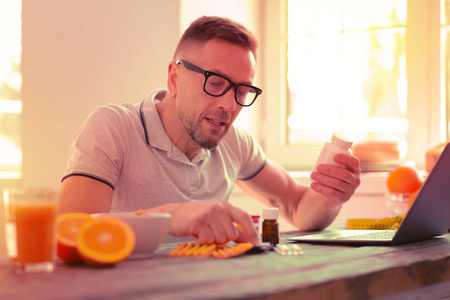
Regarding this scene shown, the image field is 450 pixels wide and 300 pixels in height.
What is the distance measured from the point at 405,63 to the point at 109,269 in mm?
2302

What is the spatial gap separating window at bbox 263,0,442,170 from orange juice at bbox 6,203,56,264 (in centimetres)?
227

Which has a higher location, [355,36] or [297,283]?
[355,36]

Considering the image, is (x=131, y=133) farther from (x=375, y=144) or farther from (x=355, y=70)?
(x=355, y=70)

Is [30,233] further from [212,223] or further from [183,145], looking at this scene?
[183,145]

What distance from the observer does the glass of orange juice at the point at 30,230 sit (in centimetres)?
74

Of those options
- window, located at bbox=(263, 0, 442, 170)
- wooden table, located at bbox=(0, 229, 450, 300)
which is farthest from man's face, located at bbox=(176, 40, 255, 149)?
window, located at bbox=(263, 0, 442, 170)

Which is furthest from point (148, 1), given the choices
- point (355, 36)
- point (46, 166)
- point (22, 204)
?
point (22, 204)

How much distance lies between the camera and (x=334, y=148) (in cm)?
128

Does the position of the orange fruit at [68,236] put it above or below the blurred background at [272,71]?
below

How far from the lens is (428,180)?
3.60ft

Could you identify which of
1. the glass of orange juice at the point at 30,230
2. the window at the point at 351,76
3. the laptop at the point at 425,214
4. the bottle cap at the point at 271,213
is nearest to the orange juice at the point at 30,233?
the glass of orange juice at the point at 30,230

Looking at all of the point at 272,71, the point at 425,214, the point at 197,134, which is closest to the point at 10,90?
the point at 197,134

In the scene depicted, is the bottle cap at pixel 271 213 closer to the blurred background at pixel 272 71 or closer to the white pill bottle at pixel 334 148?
the white pill bottle at pixel 334 148

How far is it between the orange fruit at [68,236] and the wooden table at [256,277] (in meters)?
0.03
